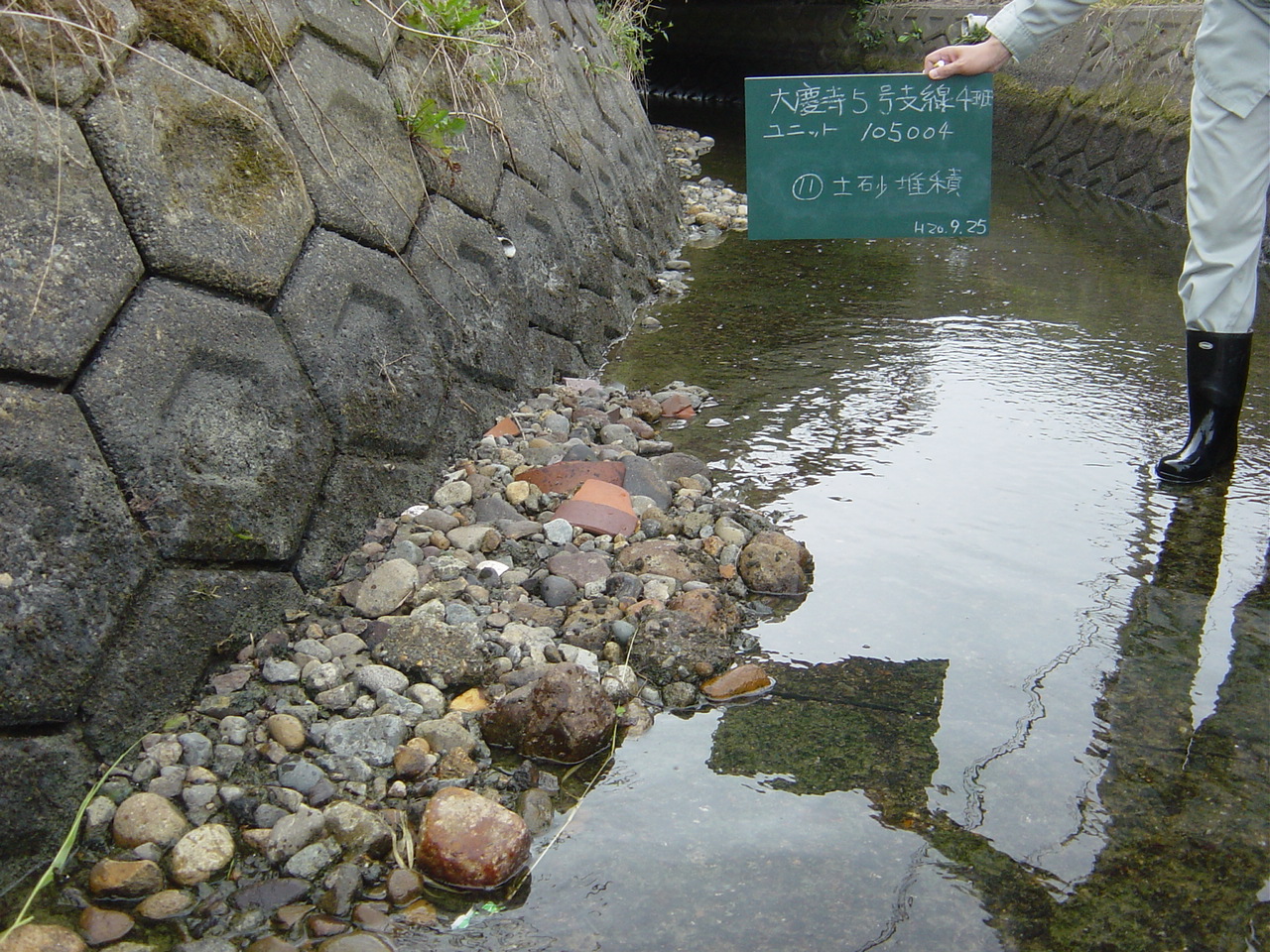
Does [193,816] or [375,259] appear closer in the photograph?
[193,816]

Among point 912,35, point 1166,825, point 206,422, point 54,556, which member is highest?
point 912,35

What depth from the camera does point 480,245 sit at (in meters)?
3.09

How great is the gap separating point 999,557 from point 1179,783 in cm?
79

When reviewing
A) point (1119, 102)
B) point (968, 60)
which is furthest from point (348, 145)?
point (1119, 102)

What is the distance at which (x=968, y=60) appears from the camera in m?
2.85

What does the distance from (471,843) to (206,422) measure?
910mm

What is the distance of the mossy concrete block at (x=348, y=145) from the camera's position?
2.37 meters

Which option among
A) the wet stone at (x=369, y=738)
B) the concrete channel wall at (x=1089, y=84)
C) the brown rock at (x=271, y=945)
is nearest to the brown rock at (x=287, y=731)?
the wet stone at (x=369, y=738)

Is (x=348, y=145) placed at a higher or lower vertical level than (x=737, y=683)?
higher

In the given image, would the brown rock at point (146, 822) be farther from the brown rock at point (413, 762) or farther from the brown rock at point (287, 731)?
the brown rock at point (413, 762)

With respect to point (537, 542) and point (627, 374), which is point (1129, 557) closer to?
point (537, 542)

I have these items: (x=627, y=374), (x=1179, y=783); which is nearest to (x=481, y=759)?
(x=1179, y=783)

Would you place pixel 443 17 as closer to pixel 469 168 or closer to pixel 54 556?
pixel 469 168

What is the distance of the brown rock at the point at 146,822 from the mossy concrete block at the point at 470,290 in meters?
1.45
